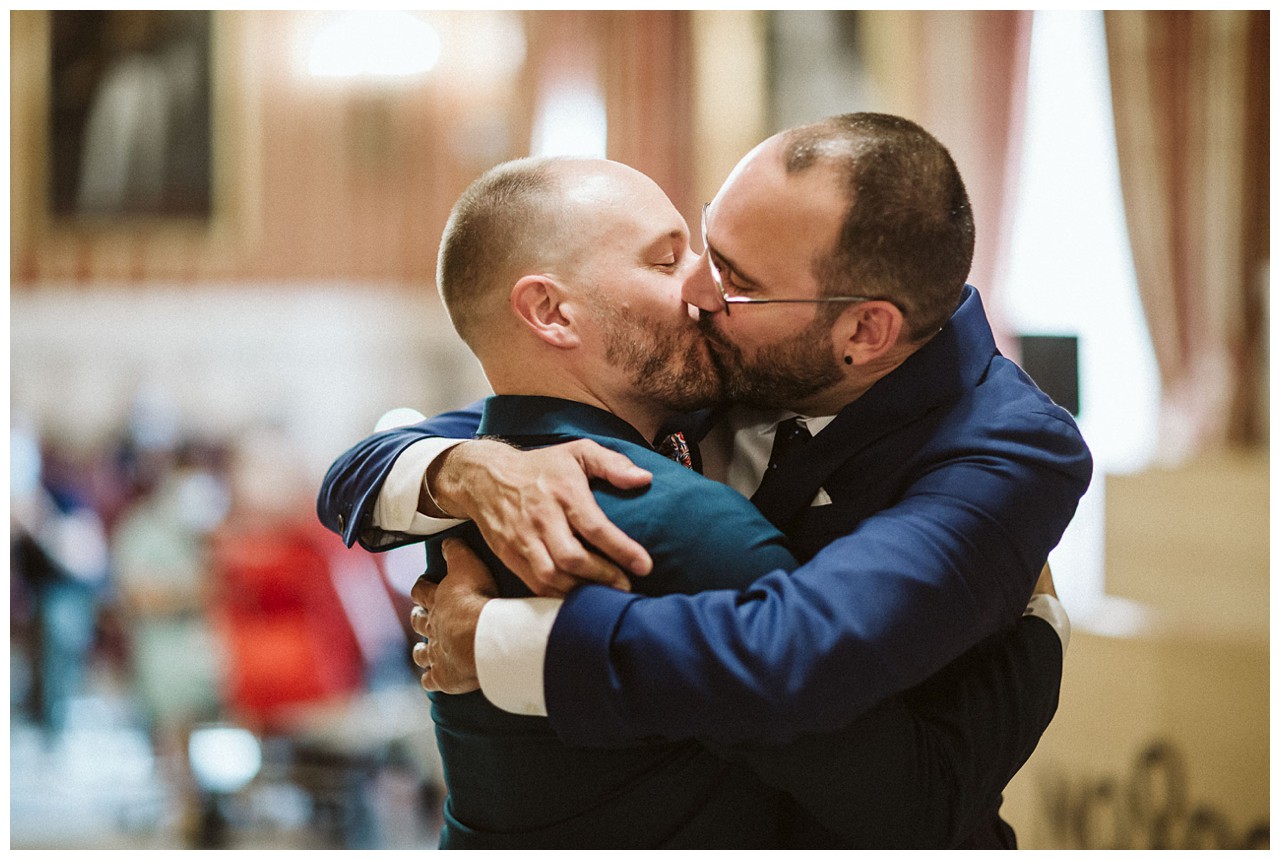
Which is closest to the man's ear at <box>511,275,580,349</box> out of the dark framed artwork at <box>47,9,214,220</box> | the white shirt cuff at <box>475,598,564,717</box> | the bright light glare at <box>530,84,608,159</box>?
the white shirt cuff at <box>475,598,564,717</box>

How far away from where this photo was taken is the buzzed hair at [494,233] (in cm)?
155

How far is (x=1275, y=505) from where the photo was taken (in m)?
3.67

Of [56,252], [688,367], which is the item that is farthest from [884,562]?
[56,252]

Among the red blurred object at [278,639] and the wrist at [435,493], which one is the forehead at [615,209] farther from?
the red blurred object at [278,639]

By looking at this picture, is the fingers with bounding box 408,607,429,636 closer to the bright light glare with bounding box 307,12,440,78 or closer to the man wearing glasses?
the man wearing glasses

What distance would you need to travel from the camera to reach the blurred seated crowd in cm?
524

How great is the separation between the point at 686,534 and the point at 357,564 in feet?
15.6

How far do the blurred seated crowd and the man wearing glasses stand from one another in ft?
12.8

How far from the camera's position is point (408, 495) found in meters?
1.49

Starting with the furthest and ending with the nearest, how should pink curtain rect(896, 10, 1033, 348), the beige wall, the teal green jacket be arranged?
pink curtain rect(896, 10, 1033, 348)
the beige wall
the teal green jacket

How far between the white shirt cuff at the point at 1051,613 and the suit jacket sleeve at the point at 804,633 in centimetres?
28

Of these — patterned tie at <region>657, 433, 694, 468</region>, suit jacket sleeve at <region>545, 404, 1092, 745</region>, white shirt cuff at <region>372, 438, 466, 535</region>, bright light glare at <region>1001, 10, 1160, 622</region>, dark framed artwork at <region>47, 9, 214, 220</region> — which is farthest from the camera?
dark framed artwork at <region>47, 9, 214, 220</region>

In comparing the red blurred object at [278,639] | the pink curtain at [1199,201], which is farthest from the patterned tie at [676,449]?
the pink curtain at [1199,201]

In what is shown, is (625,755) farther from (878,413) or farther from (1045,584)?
(1045,584)
